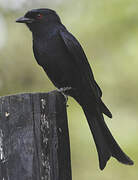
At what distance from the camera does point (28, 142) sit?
2994 mm

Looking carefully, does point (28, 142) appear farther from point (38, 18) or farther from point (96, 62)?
point (96, 62)

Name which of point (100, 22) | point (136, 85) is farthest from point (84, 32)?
point (136, 85)

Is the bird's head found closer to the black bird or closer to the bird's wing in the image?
the black bird

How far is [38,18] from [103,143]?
4.91ft

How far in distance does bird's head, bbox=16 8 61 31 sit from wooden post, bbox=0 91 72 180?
2.12 metres

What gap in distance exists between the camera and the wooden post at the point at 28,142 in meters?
2.97

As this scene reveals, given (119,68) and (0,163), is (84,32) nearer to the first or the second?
(119,68)

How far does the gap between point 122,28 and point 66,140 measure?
223 inches

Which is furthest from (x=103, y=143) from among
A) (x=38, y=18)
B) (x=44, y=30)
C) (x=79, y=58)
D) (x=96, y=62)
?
(x=96, y=62)

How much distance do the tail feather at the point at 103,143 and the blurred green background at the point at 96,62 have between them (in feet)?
10.5

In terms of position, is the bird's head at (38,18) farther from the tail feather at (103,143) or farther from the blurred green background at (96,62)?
the blurred green background at (96,62)

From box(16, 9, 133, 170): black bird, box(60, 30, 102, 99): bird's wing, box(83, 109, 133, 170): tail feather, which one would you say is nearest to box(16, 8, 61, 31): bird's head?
box(16, 9, 133, 170): black bird

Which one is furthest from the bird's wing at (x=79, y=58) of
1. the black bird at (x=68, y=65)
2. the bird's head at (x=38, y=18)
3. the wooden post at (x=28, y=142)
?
the wooden post at (x=28, y=142)

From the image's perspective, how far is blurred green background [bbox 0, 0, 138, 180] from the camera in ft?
26.4
